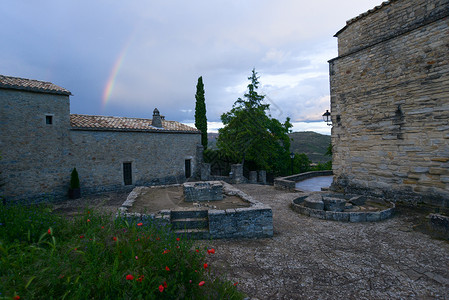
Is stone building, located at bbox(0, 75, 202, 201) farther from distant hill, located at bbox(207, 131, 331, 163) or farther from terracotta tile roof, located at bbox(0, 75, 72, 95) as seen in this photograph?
distant hill, located at bbox(207, 131, 331, 163)

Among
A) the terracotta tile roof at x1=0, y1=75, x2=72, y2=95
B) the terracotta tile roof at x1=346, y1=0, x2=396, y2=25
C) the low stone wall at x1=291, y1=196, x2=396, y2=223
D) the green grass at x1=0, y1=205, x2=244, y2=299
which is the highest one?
the terracotta tile roof at x1=346, y1=0, x2=396, y2=25

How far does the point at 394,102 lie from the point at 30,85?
17.7 m

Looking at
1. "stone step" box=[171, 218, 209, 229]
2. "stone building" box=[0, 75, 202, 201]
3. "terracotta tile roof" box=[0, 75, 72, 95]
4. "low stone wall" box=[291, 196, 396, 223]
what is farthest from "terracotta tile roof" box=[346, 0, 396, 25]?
"terracotta tile roof" box=[0, 75, 72, 95]

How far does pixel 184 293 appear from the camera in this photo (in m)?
2.94

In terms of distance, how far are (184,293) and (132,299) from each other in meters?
0.64

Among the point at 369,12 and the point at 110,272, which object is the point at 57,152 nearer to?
the point at 110,272

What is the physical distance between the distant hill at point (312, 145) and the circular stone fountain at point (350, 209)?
33243 millimetres

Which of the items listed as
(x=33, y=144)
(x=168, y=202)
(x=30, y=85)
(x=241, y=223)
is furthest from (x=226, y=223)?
(x=30, y=85)

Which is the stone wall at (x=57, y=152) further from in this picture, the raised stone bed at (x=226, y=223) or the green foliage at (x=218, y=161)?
the raised stone bed at (x=226, y=223)

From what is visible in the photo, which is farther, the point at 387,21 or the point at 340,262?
the point at 387,21

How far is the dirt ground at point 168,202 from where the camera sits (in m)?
7.31

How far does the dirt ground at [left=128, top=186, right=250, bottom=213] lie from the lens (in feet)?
24.0

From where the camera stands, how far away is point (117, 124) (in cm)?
1602

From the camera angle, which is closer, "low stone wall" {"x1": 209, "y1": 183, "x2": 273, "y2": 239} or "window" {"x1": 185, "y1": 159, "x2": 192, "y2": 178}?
"low stone wall" {"x1": 209, "y1": 183, "x2": 273, "y2": 239}
